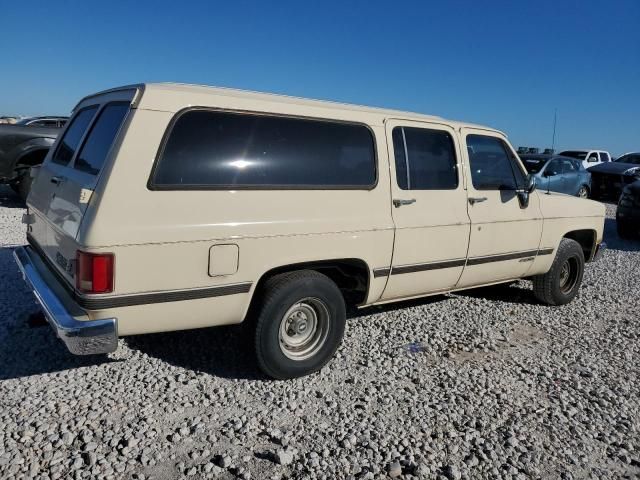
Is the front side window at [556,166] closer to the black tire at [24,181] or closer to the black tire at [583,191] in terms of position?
the black tire at [583,191]

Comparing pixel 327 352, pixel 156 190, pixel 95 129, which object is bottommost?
pixel 327 352

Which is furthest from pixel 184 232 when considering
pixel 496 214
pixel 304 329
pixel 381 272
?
pixel 496 214

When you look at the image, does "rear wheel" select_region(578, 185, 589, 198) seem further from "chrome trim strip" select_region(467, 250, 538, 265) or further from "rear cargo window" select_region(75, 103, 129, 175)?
"rear cargo window" select_region(75, 103, 129, 175)

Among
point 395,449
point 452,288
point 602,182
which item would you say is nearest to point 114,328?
point 395,449

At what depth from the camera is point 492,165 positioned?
4.90 m

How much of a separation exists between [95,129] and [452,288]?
123 inches

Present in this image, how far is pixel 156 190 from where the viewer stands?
2961mm

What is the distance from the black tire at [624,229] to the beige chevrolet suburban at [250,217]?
25.3 ft

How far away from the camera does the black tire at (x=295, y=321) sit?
134 inches

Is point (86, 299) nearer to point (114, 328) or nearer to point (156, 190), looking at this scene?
point (114, 328)

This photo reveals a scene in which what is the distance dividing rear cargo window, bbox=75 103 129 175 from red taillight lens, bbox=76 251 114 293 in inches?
23.8

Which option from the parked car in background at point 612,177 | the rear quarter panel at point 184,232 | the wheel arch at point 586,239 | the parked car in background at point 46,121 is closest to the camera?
the rear quarter panel at point 184,232

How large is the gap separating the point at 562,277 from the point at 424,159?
277 centimetres

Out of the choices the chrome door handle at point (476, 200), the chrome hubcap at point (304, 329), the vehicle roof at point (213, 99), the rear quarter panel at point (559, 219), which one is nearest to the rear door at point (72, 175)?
the vehicle roof at point (213, 99)
